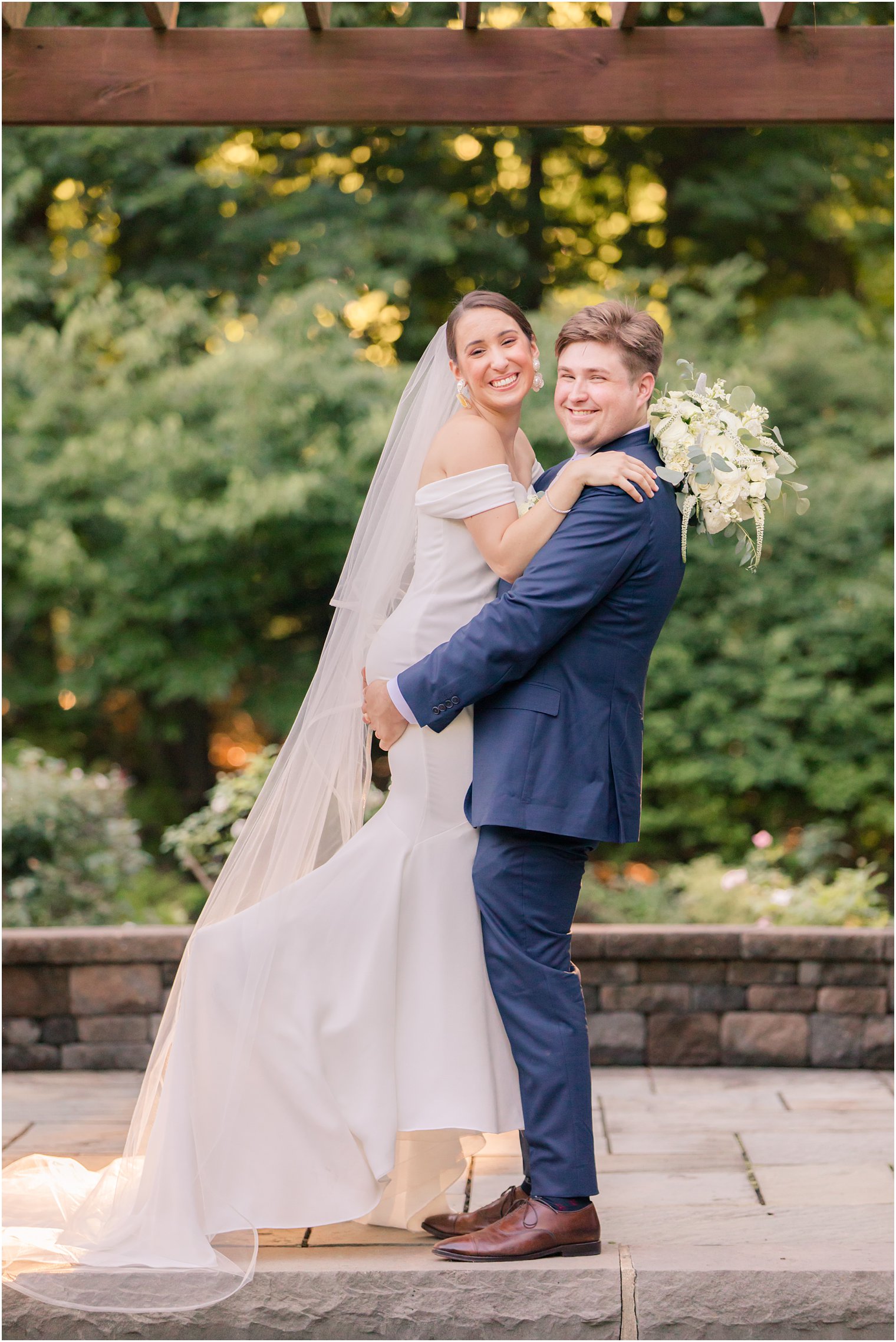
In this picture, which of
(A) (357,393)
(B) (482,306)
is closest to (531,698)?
(B) (482,306)

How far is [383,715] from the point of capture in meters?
2.70

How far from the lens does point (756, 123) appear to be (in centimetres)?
363

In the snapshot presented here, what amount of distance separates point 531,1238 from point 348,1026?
0.58 metres

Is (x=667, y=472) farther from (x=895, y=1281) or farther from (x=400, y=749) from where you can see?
(x=895, y=1281)

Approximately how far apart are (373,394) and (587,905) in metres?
3.43

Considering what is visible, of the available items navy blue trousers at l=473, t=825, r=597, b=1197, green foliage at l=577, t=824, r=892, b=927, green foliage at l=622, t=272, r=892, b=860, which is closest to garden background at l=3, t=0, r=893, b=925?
green foliage at l=622, t=272, r=892, b=860

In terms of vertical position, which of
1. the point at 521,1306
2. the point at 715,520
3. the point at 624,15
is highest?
the point at 624,15

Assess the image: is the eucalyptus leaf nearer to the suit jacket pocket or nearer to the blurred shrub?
the suit jacket pocket

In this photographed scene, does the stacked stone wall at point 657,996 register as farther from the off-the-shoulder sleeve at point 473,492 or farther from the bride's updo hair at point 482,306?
the bride's updo hair at point 482,306

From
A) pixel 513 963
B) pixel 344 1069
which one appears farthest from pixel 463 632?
pixel 344 1069

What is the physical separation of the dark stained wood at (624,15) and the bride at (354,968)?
50.9 inches

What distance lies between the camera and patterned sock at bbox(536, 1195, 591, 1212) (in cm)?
261

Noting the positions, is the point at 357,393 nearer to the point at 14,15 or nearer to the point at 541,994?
the point at 14,15

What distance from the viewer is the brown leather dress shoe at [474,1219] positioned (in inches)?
109
